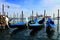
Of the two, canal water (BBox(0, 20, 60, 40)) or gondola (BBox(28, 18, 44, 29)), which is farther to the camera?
gondola (BBox(28, 18, 44, 29))

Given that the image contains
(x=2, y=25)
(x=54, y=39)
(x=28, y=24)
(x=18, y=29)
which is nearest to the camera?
(x=54, y=39)

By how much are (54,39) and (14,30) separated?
9.21 m

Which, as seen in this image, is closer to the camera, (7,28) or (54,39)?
(54,39)

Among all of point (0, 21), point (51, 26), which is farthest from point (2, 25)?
point (51, 26)

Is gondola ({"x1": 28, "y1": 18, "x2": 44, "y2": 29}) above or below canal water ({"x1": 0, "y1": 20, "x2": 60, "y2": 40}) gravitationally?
above

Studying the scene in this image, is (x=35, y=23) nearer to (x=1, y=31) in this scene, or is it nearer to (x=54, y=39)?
(x=1, y=31)

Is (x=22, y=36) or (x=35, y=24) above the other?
(x=35, y=24)

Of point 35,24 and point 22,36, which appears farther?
point 35,24

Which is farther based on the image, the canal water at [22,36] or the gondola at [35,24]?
the gondola at [35,24]

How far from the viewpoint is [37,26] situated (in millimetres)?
26594

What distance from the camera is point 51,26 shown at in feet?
85.7

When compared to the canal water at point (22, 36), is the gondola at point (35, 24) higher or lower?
higher

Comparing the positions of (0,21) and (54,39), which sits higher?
(0,21)

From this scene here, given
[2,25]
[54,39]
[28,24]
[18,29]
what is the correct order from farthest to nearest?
[18,29], [28,24], [2,25], [54,39]
